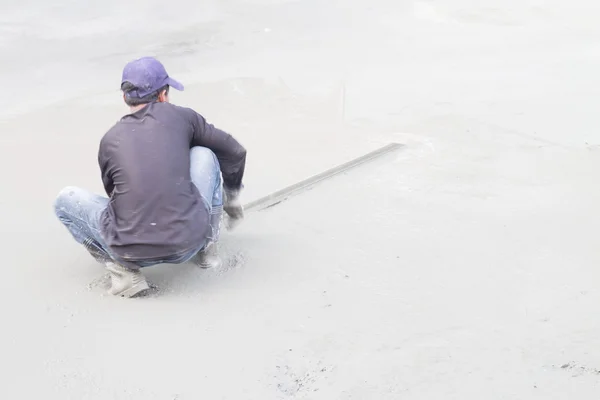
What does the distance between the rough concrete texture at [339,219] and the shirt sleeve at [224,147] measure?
314mm

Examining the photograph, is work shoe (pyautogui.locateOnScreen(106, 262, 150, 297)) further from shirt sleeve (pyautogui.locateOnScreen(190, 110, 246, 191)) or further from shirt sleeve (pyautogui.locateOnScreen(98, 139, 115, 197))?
shirt sleeve (pyautogui.locateOnScreen(190, 110, 246, 191))

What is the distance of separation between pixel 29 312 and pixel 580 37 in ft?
16.0

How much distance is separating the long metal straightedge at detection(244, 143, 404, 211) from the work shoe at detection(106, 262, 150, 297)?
874 millimetres

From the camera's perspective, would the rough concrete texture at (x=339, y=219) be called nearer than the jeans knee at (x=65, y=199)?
Yes

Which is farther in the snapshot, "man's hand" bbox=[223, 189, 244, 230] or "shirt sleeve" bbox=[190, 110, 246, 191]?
"man's hand" bbox=[223, 189, 244, 230]

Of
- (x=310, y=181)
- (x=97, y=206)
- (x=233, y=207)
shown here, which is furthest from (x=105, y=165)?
(x=310, y=181)

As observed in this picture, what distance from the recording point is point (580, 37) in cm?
604

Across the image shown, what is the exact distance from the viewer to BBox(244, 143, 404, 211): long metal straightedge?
365 centimetres


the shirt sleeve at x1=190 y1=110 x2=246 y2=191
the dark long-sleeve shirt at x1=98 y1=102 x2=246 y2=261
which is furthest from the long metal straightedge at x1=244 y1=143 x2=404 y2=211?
the dark long-sleeve shirt at x1=98 y1=102 x2=246 y2=261

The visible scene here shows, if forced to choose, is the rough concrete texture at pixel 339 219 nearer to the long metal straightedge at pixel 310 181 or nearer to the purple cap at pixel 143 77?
the long metal straightedge at pixel 310 181

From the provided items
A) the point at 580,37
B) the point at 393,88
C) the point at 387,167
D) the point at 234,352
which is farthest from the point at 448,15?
the point at 234,352

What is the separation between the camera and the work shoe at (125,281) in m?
2.81

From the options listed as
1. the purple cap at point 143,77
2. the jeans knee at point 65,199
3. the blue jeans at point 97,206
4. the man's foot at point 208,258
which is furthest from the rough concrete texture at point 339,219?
the purple cap at point 143,77

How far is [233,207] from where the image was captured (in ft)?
10.7
